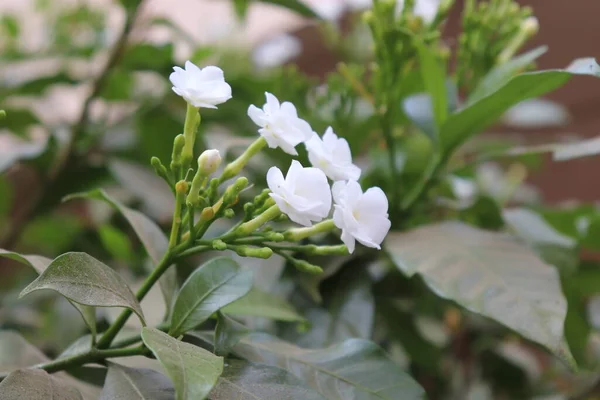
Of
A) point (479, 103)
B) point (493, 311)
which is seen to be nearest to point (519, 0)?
point (479, 103)

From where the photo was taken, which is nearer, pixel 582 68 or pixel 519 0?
pixel 582 68

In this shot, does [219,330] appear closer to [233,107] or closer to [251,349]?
[251,349]

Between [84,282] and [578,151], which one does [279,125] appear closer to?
[84,282]

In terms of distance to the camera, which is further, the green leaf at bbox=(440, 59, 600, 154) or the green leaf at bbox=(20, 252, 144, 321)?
the green leaf at bbox=(440, 59, 600, 154)

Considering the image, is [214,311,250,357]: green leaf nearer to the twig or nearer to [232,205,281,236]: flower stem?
[232,205,281,236]: flower stem

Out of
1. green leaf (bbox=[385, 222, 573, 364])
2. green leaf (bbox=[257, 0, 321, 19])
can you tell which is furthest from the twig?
green leaf (bbox=[385, 222, 573, 364])

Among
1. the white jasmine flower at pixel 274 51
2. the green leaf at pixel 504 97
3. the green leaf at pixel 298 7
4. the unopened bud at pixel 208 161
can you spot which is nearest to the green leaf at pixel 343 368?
the unopened bud at pixel 208 161
